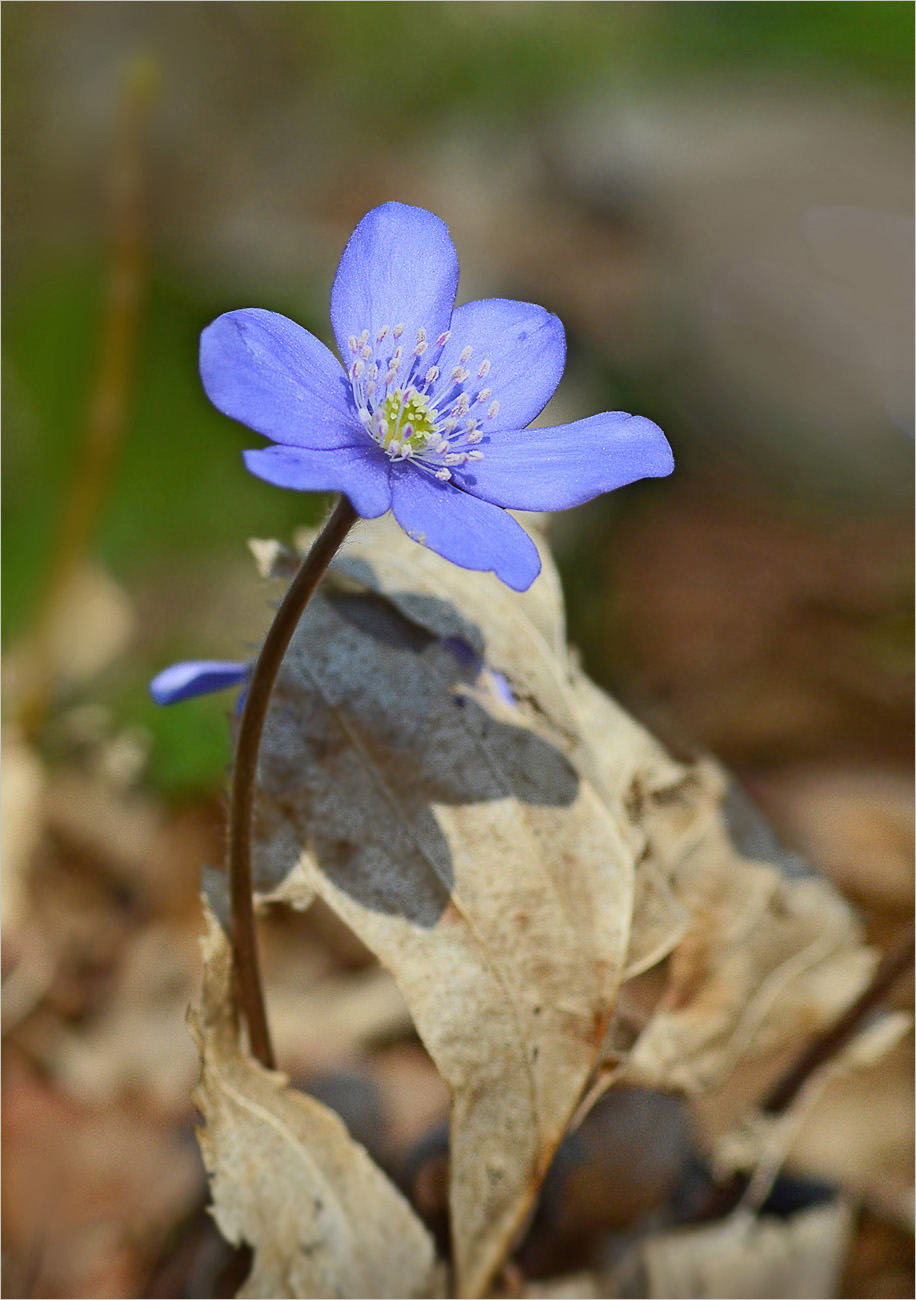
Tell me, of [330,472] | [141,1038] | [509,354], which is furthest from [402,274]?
[141,1038]

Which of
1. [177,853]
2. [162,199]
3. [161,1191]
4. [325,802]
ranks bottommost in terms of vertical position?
[161,1191]

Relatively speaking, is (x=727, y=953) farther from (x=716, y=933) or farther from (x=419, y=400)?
(x=419, y=400)

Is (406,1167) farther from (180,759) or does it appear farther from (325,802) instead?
(180,759)

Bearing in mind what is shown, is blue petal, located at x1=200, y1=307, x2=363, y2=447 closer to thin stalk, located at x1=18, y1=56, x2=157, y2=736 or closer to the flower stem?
the flower stem

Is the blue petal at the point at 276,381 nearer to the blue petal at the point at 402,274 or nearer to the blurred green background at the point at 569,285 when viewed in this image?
the blue petal at the point at 402,274

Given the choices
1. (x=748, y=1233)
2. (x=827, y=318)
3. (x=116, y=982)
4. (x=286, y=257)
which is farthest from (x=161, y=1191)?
(x=827, y=318)

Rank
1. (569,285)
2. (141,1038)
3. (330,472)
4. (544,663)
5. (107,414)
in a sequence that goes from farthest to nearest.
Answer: (569,285), (107,414), (141,1038), (544,663), (330,472)

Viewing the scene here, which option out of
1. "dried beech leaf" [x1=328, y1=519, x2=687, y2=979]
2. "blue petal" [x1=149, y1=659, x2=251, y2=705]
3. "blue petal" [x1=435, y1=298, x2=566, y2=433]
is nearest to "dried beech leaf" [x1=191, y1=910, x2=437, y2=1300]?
"blue petal" [x1=149, y1=659, x2=251, y2=705]
